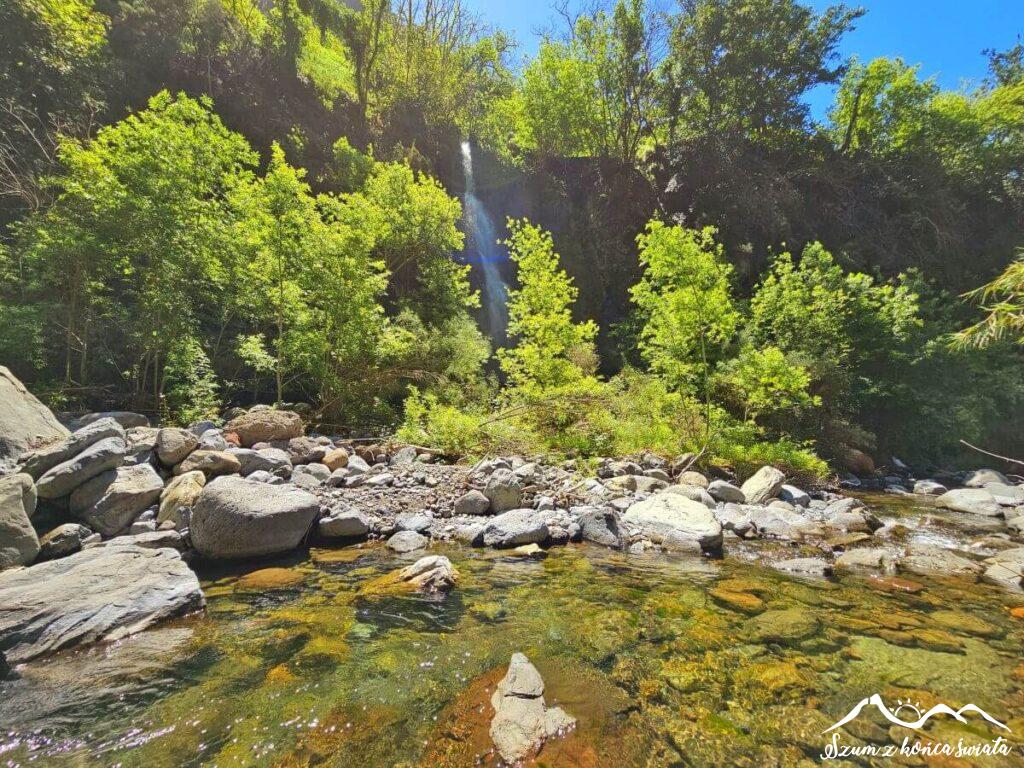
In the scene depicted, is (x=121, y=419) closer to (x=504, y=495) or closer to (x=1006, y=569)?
(x=504, y=495)

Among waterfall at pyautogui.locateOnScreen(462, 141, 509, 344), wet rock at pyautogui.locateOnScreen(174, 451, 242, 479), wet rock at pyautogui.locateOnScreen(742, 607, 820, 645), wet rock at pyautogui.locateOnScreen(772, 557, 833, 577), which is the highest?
waterfall at pyautogui.locateOnScreen(462, 141, 509, 344)

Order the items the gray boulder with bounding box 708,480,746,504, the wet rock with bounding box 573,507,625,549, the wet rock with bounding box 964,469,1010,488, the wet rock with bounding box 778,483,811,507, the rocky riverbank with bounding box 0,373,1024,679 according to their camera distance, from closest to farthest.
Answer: the rocky riverbank with bounding box 0,373,1024,679 → the wet rock with bounding box 573,507,625,549 → the gray boulder with bounding box 708,480,746,504 → the wet rock with bounding box 778,483,811,507 → the wet rock with bounding box 964,469,1010,488

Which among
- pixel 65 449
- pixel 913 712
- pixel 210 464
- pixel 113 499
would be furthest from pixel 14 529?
pixel 913 712

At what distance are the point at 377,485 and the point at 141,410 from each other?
316 inches

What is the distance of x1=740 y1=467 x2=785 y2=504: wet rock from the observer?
8.77 metres

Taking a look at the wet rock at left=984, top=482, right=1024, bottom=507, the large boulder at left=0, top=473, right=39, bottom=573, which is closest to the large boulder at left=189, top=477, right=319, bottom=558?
the large boulder at left=0, top=473, right=39, bottom=573

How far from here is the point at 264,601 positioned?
440 cm

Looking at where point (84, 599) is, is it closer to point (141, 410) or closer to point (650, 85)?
point (141, 410)

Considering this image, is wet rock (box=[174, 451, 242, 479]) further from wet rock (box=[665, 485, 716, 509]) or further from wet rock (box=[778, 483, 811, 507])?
Result: wet rock (box=[778, 483, 811, 507])

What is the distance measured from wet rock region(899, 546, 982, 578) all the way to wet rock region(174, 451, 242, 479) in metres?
9.35

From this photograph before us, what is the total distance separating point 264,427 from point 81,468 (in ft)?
12.4

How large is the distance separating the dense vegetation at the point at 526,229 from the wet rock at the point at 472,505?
9.99ft

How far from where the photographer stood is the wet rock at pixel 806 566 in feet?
17.8

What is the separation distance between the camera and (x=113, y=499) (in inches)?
225
